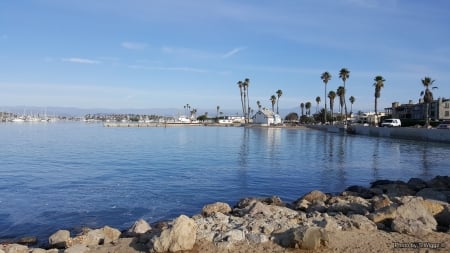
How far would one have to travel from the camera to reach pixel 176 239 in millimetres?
9523

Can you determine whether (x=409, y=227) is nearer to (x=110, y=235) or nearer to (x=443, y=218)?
(x=443, y=218)

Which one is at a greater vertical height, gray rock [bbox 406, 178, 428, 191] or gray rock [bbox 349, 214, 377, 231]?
gray rock [bbox 349, 214, 377, 231]

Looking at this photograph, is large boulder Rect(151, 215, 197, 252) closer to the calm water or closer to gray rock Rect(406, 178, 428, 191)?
the calm water

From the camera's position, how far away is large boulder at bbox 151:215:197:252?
30.9 ft

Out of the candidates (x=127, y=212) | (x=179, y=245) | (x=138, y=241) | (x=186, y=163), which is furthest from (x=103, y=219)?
(x=186, y=163)

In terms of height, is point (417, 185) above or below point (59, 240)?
below

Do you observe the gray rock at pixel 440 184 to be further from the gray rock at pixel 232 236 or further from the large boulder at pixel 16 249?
the large boulder at pixel 16 249

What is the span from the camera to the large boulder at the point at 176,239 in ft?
30.9

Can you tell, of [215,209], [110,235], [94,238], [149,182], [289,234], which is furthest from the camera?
[149,182]

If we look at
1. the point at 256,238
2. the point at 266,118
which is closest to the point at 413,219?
the point at 256,238

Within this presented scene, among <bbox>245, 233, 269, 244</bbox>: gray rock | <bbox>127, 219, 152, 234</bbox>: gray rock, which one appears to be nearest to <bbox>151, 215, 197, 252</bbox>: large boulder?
<bbox>245, 233, 269, 244</bbox>: gray rock

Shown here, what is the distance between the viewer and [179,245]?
31.1ft

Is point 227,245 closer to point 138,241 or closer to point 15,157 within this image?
point 138,241

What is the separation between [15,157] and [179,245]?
129ft
